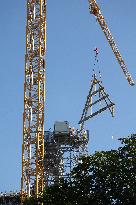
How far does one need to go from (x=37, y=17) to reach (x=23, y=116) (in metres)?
17.1

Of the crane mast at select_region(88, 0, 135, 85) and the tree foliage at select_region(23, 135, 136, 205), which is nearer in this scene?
the tree foliage at select_region(23, 135, 136, 205)

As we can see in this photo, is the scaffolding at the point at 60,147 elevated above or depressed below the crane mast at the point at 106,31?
below

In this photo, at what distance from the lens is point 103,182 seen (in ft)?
181

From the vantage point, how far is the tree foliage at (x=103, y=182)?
53.6 m

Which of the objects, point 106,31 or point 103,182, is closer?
point 103,182

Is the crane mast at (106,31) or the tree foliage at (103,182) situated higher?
the crane mast at (106,31)

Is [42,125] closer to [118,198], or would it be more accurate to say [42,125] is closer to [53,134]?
[53,134]

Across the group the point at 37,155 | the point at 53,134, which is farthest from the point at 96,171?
the point at 53,134

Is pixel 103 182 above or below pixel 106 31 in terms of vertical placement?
below

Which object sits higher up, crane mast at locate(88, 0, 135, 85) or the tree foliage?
crane mast at locate(88, 0, 135, 85)

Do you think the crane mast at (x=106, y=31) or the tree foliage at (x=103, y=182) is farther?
the crane mast at (x=106, y=31)

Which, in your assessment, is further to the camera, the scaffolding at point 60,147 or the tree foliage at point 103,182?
the scaffolding at point 60,147

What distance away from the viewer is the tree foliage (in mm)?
53625

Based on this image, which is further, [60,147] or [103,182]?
[60,147]
